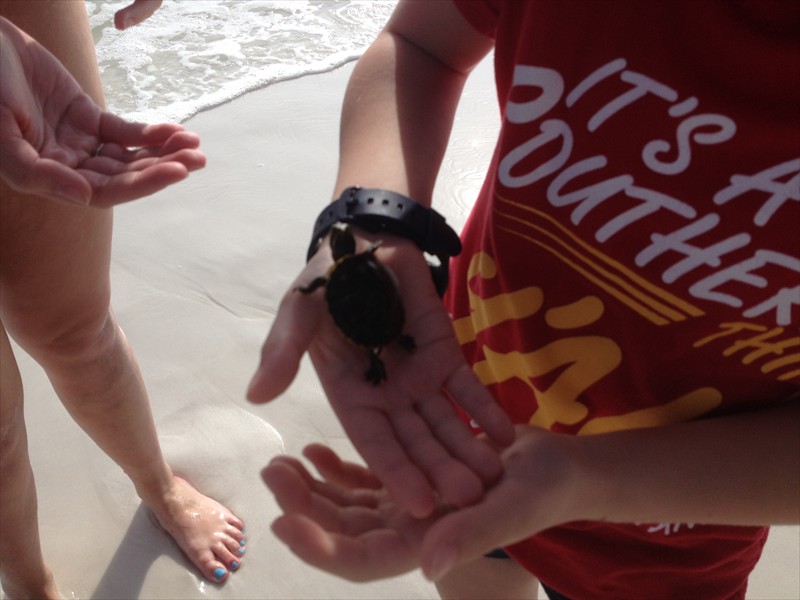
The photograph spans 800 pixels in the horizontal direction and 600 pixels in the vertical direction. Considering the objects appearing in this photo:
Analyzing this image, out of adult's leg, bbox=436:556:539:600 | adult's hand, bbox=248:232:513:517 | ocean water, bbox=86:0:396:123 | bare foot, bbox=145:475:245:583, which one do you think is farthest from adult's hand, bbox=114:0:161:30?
ocean water, bbox=86:0:396:123

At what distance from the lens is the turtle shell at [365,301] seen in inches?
46.4

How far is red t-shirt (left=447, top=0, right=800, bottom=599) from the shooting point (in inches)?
42.2

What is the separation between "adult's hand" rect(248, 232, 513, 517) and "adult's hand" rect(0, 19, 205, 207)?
0.38m

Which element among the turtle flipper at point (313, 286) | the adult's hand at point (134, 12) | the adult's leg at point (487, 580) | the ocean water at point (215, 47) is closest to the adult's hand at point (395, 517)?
the turtle flipper at point (313, 286)

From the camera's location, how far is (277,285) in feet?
10.4

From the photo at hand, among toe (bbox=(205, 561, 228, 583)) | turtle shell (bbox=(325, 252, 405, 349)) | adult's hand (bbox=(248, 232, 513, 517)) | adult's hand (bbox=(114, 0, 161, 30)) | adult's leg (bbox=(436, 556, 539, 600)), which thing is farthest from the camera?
toe (bbox=(205, 561, 228, 583))

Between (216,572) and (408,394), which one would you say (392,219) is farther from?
(216,572)

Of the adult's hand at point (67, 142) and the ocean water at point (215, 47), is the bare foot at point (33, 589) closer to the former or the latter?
the adult's hand at point (67, 142)

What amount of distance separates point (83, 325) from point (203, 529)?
2.80 feet

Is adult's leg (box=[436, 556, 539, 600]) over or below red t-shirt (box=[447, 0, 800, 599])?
below

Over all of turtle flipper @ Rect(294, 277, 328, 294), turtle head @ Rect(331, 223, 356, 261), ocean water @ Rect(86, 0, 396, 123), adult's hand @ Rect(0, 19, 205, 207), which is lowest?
ocean water @ Rect(86, 0, 396, 123)

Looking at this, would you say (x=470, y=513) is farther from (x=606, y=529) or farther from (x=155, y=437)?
(x=155, y=437)

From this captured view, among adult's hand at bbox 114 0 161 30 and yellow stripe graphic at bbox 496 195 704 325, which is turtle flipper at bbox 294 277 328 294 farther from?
adult's hand at bbox 114 0 161 30

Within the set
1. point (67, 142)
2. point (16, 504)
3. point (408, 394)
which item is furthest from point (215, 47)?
point (408, 394)
